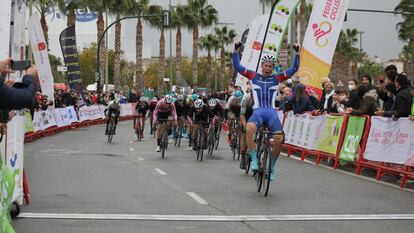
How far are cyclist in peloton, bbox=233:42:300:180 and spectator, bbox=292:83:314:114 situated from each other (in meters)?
7.21

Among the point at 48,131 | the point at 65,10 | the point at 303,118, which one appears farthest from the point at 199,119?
the point at 65,10

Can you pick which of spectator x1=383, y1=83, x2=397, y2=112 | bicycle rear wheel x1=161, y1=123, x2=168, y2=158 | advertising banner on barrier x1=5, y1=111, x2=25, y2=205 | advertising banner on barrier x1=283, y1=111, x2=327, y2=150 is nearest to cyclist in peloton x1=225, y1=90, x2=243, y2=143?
advertising banner on barrier x1=283, y1=111, x2=327, y2=150

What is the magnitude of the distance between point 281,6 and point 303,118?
778cm

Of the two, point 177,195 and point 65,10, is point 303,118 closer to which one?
point 177,195

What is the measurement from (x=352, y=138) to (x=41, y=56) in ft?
55.3

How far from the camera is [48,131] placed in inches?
1205

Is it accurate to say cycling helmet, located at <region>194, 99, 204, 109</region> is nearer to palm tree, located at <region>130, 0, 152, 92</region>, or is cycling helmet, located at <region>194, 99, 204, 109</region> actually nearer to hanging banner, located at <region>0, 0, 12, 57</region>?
hanging banner, located at <region>0, 0, 12, 57</region>

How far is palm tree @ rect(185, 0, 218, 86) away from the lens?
7050cm

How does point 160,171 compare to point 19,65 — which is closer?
point 19,65

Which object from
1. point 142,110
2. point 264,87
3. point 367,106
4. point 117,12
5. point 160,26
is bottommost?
point 142,110

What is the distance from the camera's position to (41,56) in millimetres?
28922

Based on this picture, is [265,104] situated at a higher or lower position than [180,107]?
higher

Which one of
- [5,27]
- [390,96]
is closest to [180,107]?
[390,96]

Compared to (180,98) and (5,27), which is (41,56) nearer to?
(180,98)
